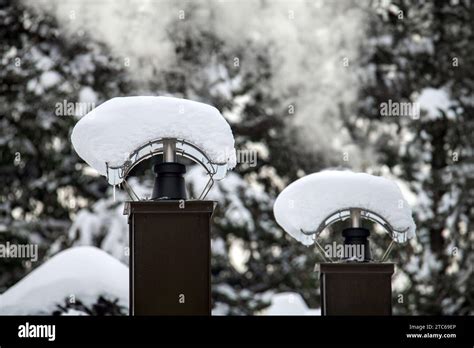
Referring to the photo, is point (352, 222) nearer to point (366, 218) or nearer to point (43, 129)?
point (366, 218)

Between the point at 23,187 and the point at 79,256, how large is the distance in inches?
230

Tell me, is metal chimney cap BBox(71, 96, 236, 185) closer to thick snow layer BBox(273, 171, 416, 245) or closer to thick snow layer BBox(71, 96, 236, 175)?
thick snow layer BBox(71, 96, 236, 175)

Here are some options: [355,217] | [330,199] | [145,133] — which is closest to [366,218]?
[355,217]

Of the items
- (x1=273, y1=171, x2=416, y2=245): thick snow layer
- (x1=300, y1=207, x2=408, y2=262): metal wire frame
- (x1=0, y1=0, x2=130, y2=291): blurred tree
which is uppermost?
(x1=0, y1=0, x2=130, y2=291): blurred tree

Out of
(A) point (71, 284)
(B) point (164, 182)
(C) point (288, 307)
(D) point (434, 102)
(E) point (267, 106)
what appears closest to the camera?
(B) point (164, 182)

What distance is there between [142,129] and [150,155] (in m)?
0.17

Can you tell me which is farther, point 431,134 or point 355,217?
point 431,134

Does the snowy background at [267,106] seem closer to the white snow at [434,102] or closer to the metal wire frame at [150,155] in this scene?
the white snow at [434,102]

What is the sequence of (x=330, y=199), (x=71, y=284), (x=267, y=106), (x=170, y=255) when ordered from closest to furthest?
(x=170, y=255) < (x=330, y=199) < (x=71, y=284) < (x=267, y=106)

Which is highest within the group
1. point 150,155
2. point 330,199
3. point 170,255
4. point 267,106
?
point 267,106

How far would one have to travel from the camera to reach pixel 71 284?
18.1 ft

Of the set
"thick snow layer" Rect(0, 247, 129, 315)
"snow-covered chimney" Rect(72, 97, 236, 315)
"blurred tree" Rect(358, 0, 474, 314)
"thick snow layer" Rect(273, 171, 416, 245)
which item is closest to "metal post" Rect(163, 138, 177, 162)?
"snow-covered chimney" Rect(72, 97, 236, 315)

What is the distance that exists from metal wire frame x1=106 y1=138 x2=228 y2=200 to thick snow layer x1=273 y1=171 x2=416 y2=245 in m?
0.50

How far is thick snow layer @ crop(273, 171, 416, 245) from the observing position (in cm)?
437
